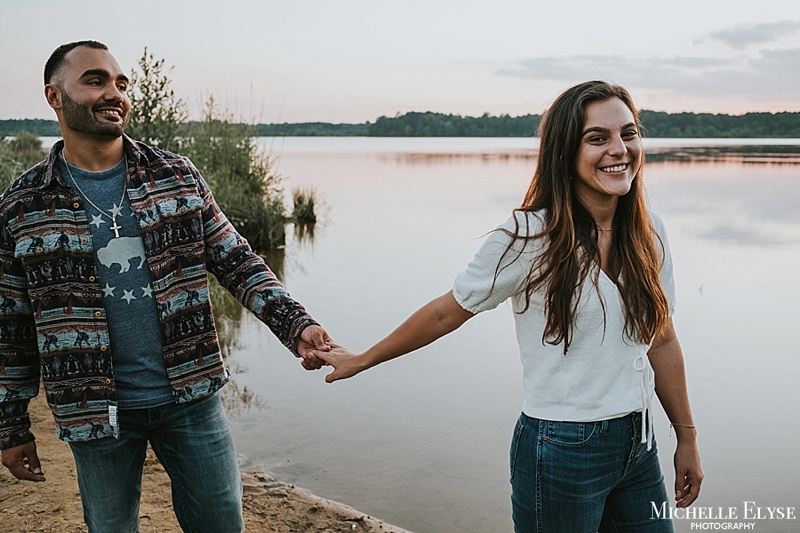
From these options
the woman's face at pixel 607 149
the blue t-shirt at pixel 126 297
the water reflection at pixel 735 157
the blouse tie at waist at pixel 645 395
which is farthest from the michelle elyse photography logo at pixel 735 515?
the water reflection at pixel 735 157

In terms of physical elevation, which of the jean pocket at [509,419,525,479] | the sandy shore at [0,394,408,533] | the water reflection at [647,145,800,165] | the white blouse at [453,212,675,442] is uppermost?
the white blouse at [453,212,675,442]

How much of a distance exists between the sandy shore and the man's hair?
2267 mm

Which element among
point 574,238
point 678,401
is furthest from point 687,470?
point 574,238

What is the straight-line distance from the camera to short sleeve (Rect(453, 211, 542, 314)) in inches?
86.2

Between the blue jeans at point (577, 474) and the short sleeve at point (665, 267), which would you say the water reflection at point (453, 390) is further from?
the short sleeve at point (665, 267)

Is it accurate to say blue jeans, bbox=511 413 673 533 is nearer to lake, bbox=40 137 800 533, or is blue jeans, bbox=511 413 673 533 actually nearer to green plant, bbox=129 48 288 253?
lake, bbox=40 137 800 533

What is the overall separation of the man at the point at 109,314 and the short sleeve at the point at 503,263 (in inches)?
40.2

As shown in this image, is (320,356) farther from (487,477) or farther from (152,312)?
(487,477)

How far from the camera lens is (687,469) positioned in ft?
8.36

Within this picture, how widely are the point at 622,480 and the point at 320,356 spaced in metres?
1.24

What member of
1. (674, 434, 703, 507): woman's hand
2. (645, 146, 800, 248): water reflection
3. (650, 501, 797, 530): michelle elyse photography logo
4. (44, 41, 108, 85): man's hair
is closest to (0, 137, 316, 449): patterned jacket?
(44, 41, 108, 85): man's hair

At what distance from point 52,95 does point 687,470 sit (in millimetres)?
2547

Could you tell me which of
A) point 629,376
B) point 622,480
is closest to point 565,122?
point 629,376

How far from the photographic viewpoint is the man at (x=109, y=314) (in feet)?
7.95
